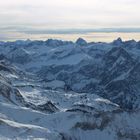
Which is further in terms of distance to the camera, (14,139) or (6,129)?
(6,129)

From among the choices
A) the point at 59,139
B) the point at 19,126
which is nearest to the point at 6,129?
the point at 19,126

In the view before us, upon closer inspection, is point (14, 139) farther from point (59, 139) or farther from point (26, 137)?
point (59, 139)

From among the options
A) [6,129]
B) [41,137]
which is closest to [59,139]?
[41,137]

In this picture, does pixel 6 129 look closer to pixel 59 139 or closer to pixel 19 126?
pixel 19 126

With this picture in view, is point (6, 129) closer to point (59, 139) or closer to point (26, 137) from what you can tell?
point (26, 137)

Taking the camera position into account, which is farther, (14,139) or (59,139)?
(59,139)
